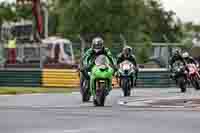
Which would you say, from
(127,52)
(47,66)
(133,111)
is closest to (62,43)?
(47,66)

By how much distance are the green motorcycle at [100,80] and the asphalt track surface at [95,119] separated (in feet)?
0.90

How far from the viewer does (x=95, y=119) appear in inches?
598

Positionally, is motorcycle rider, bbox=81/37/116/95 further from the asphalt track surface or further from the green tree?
the green tree

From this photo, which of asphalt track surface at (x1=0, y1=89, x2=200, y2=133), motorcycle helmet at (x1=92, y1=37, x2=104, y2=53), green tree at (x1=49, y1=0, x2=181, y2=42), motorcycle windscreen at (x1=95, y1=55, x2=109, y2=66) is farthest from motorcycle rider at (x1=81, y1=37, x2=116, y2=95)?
green tree at (x1=49, y1=0, x2=181, y2=42)

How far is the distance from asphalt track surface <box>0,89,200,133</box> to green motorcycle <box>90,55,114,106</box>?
0.28 metres

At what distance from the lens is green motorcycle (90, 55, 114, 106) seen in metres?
19.6

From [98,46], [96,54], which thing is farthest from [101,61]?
[98,46]

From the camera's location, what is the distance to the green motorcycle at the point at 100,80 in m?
19.6

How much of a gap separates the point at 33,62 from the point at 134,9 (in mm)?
16785

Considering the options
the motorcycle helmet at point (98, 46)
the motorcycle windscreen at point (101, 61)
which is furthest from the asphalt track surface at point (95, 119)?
the motorcycle helmet at point (98, 46)

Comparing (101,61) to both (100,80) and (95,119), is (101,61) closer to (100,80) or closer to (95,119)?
(100,80)

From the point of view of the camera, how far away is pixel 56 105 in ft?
66.7

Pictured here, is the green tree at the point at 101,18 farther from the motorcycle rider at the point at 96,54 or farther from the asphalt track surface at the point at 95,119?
the asphalt track surface at the point at 95,119

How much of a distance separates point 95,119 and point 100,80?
468 centimetres
